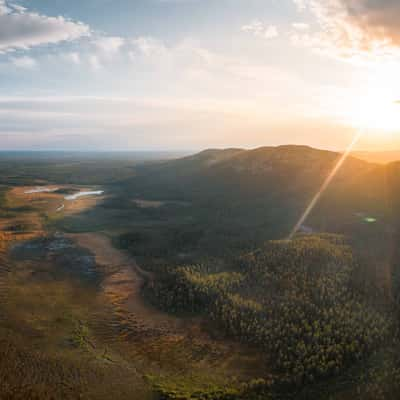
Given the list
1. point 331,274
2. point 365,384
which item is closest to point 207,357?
point 365,384

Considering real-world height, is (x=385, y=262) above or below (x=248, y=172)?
below

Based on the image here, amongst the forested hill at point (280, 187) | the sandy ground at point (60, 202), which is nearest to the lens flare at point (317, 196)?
the forested hill at point (280, 187)

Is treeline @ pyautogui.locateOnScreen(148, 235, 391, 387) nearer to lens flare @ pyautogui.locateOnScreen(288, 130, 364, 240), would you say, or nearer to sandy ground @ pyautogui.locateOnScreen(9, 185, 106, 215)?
lens flare @ pyautogui.locateOnScreen(288, 130, 364, 240)

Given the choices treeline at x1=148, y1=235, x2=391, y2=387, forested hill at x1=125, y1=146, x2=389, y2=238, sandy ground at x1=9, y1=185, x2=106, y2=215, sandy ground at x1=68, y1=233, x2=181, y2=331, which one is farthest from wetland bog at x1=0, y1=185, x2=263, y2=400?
sandy ground at x1=9, y1=185, x2=106, y2=215

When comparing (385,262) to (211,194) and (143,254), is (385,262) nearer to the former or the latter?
(143,254)

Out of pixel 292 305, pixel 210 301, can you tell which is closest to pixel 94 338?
pixel 210 301

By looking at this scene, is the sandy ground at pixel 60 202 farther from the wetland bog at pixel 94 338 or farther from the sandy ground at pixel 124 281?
the wetland bog at pixel 94 338

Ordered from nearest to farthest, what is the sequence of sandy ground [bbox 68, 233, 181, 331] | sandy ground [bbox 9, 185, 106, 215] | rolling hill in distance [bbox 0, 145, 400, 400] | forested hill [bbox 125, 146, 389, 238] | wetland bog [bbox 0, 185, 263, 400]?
wetland bog [bbox 0, 185, 263, 400]
rolling hill in distance [bbox 0, 145, 400, 400]
sandy ground [bbox 68, 233, 181, 331]
forested hill [bbox 125, 146, 389, 238]
sandy ground [bbox 9, 185, 106, 215]

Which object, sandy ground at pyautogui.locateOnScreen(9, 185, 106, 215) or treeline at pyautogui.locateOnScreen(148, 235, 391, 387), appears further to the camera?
sandy ground at pyautogui.locateOnScreen(9, 185, 106, 215)

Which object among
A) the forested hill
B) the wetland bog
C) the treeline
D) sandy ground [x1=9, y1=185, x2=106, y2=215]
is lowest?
the wetland bog
